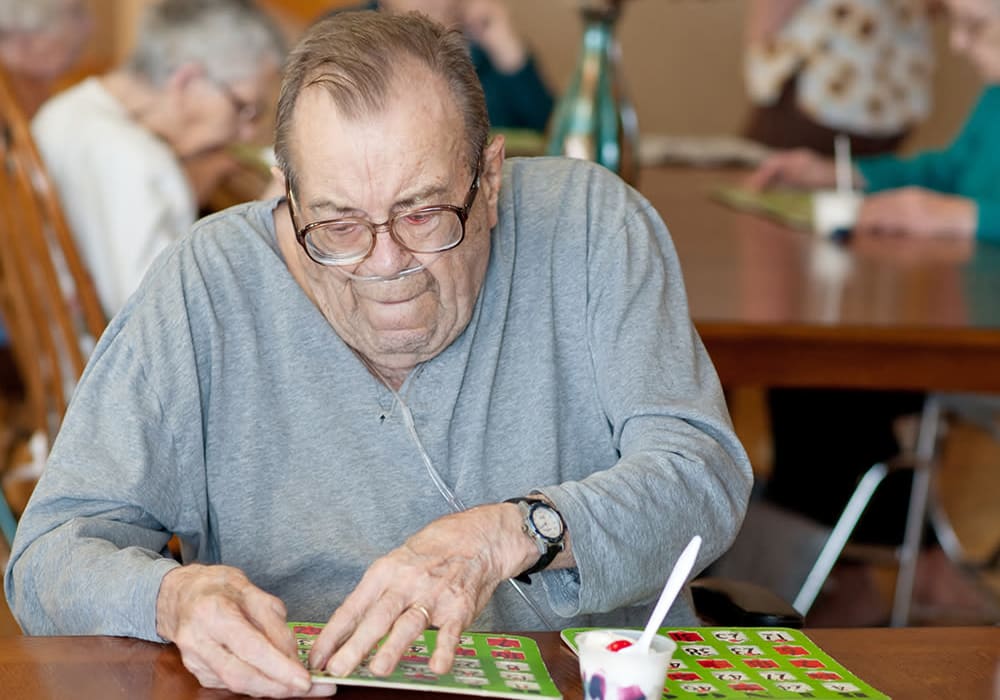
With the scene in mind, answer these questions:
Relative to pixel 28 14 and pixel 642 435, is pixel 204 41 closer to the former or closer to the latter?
pixel 28 14

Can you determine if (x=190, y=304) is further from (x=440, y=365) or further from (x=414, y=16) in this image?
(x=414, y=16)

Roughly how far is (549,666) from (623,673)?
0.44ft

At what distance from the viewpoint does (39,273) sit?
2.19 m

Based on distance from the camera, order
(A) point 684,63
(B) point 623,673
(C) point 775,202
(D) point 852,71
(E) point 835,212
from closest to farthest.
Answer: (B) point 623,673 → (E) point 835,212 → (C) point 775,202 → (D) point 852,71 → (A) point 684,63

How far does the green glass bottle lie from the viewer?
2598mm

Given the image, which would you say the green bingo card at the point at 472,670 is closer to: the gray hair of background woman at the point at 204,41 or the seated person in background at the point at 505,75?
the gray hair of background woman at the point at 204,41

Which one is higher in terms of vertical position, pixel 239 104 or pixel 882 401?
pixel 239 104

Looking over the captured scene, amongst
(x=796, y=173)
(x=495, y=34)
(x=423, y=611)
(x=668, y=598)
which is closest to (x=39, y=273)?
(x=423, y=611)

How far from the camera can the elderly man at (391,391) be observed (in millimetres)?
1233

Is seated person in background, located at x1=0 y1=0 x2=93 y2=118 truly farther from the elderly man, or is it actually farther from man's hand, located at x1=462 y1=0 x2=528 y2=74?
the elderly man

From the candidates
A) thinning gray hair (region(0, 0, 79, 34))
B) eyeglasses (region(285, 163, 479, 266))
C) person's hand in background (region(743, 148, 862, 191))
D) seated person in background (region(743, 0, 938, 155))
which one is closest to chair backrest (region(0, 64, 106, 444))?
eyeglasses (region(285, 163, 479, 266))

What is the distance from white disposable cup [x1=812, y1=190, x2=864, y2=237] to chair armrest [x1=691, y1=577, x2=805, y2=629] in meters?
1.48

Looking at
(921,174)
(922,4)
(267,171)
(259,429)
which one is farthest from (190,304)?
(922,4)

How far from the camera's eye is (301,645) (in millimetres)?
1088
